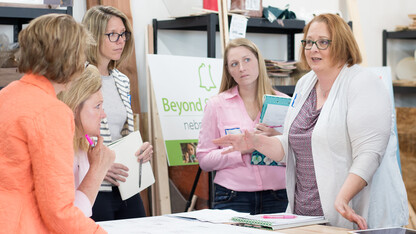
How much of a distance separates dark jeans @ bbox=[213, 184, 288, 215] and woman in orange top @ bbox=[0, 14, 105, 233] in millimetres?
1532

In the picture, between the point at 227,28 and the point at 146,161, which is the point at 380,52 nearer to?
the point at 227,28

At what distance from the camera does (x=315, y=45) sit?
2275 millimetres

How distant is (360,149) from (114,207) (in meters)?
1.16

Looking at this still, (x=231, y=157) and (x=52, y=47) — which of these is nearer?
(x=52, y=47)

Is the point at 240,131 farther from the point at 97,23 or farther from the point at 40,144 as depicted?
the point at 40,144

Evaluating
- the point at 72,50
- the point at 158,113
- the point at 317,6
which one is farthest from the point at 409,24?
the point at 72,50

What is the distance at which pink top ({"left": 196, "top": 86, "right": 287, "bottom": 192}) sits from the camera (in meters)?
2.85

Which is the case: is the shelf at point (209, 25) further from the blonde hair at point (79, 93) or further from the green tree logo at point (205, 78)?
the blonde hair at point (79, 93)

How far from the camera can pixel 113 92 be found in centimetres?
274

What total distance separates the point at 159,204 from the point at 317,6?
245 cm

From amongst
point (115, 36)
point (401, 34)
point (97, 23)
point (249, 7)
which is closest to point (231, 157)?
point (115, 36)

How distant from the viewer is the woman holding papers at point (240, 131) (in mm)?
2832

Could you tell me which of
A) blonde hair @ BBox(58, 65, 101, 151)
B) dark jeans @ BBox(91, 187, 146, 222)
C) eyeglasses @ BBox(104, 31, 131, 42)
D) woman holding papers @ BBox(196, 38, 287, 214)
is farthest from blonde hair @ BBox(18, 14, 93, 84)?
woman holding papers @ BBox(196, 38, 287, 214)

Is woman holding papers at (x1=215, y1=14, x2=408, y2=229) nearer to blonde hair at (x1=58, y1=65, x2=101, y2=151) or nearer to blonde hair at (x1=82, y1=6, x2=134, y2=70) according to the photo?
blonde hair at (x1=58, y1=65, x2=101, y2=151)
